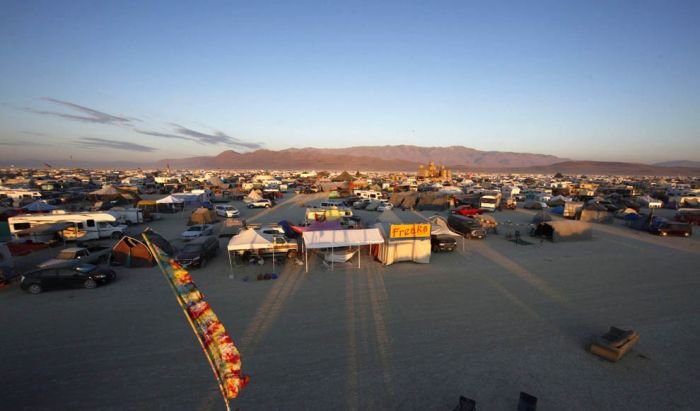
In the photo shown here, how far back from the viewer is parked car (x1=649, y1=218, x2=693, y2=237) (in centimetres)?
2050

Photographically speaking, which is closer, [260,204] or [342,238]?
[342,238]

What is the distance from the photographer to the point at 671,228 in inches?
816

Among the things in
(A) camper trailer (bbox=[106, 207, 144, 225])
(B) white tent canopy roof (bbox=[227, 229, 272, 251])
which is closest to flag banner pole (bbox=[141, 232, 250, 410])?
(B) white tent canopy roof (bbox=[227, 229, 272, 251])

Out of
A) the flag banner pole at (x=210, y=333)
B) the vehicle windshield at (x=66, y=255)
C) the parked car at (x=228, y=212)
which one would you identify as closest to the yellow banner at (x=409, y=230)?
the flag banner pole at (x=210, y=333)

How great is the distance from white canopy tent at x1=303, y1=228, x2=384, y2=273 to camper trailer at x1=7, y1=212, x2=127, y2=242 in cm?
1523

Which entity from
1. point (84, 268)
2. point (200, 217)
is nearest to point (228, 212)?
point (200, 217)

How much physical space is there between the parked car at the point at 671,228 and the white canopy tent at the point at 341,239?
21789 millimetres

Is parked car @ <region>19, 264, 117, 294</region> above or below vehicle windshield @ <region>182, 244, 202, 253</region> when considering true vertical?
below

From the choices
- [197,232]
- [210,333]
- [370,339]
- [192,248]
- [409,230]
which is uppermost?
[210,333]

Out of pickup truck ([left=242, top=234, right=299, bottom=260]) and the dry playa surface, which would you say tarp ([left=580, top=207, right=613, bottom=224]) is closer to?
the dry playa surface

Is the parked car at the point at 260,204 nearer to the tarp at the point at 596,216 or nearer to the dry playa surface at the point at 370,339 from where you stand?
the dry playa surface at the point at 370,339

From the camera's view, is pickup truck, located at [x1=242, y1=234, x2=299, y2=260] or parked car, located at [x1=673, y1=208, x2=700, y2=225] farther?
parked car, located at [x1=673, y1=208, x2=700, y2=225]

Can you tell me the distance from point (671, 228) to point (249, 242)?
28505 millimetres

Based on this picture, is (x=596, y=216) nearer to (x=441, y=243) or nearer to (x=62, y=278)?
(x=441, y=243)
